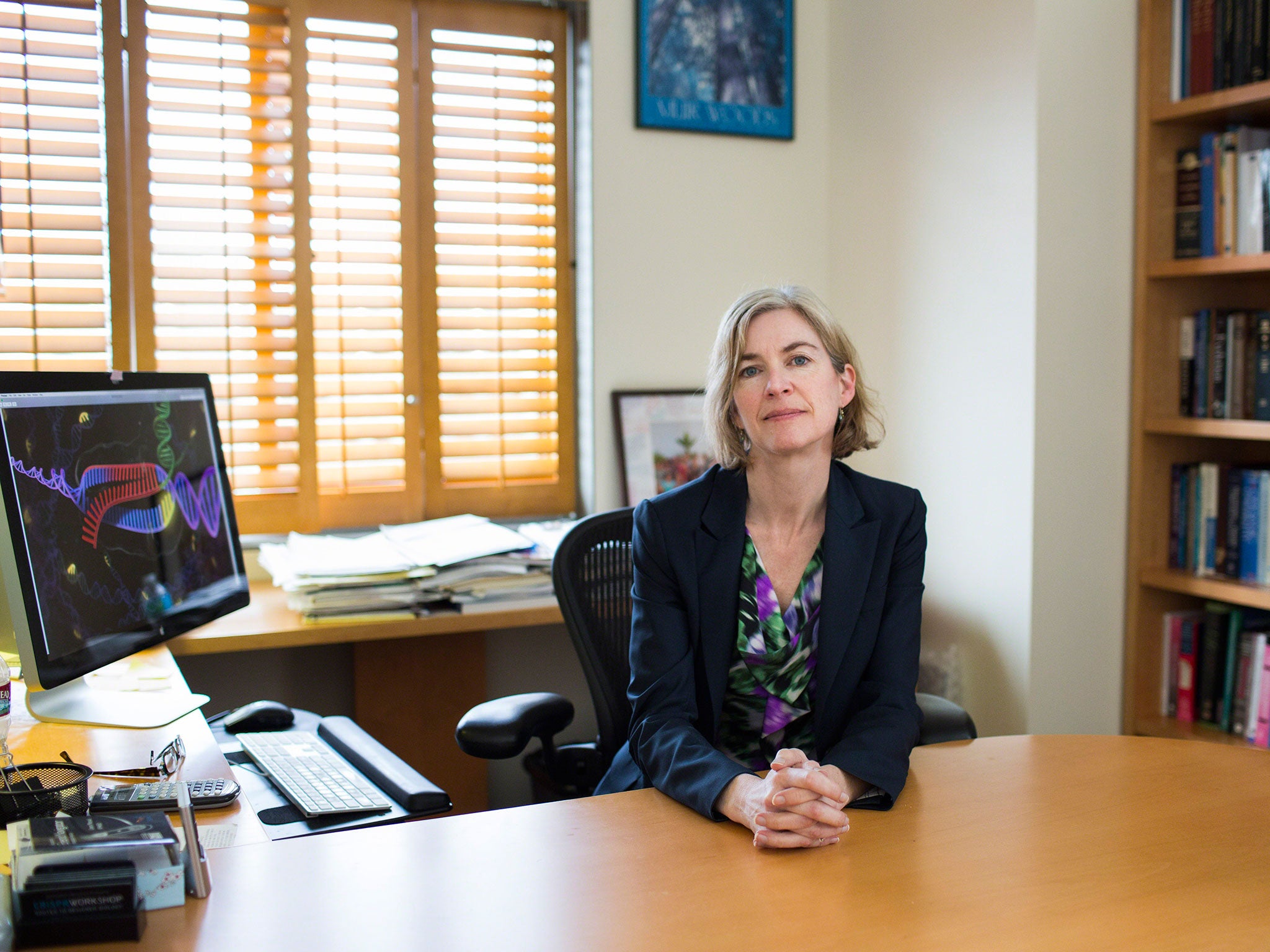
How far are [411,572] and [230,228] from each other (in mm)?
946

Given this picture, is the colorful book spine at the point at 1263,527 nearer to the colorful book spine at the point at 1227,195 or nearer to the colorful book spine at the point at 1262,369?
the colorful book spine at the point at 1262,369

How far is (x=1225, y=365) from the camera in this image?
8.13ft

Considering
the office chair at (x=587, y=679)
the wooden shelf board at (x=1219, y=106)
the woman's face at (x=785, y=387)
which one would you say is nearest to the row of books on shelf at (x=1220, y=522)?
the wooden shelf board at (x=1219, y=106)

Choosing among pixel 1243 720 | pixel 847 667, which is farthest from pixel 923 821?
pixel 1243 720

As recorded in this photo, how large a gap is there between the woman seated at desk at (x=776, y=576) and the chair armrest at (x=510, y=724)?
18 cm

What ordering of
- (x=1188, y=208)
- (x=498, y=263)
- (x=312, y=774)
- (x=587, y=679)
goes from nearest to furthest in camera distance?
(x=312, y=774) → (x=587, y=679) → (x=1188, y=208) → (x=498, y=263)

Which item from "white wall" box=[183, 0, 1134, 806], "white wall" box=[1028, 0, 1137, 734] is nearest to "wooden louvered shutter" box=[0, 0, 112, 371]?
"white wall" box=[183, 0, 1134, 806]

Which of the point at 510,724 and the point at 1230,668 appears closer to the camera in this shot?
the point at 510,724

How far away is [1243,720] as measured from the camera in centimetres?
244

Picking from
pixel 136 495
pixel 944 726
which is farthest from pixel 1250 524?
pixel 136 495

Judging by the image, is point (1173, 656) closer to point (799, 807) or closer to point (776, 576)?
point (776, 576)

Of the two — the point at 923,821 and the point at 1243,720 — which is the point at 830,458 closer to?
the point at 923,821

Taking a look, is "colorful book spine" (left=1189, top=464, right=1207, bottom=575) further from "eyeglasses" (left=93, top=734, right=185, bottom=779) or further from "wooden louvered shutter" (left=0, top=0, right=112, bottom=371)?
"wooden louvered shutter" (left=0, top=0, right=112, bottom=371)

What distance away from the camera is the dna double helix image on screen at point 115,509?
1.56 metres
